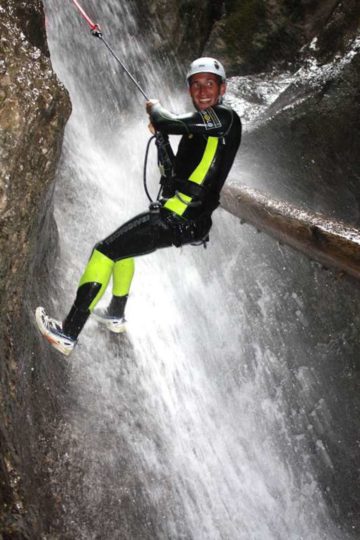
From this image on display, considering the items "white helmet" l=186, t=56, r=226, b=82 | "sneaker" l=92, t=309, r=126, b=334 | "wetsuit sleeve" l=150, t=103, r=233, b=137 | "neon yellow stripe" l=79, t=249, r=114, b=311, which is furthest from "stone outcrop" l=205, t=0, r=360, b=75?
"neon yellow stripe" l=79, t=249, r=114, b=311

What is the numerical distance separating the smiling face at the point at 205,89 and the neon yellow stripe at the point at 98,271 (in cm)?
161

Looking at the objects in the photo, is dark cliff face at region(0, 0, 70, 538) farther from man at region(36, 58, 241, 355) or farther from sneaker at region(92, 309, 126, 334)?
sneaker at region(92, 309, 126, 334)

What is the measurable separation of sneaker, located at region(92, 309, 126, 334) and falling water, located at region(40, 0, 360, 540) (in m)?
0.15

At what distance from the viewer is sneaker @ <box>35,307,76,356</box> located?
366 centimetres

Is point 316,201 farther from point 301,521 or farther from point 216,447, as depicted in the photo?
point 301,521

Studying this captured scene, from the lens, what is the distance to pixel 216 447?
18.0 feet

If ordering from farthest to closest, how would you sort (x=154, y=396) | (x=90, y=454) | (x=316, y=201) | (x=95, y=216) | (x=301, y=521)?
(x=316, y=201), (x=301, y=521), (x=95, y=216), (x=154, y=396), (x=90, y=454)

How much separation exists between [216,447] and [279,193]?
4.91 m

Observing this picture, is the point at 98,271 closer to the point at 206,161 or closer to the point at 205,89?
the point at 206,161

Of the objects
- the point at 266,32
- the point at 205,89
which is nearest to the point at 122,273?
the point at 205,89

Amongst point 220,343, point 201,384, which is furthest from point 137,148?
point 201,384

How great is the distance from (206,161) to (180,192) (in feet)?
1.15

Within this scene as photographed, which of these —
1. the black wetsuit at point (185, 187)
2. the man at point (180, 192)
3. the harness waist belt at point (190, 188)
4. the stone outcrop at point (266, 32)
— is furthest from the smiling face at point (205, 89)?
the stone outcrop at point (266, 32)

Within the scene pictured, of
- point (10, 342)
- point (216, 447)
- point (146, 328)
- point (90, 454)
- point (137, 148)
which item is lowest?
point (216, 447)
